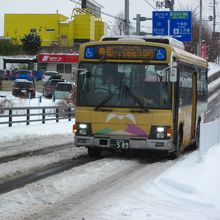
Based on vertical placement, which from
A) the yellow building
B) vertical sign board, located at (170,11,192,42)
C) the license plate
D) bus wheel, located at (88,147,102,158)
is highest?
the yellow building

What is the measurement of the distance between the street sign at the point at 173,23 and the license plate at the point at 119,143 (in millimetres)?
26027

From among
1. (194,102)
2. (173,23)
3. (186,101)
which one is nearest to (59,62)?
(173,23)

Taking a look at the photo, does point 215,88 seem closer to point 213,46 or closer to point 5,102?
point 213,46

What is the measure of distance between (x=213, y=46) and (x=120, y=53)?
81.3m

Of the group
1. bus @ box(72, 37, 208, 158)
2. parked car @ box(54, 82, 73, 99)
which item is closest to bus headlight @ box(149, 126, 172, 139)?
bus @ box(72, 37, 208, 158)

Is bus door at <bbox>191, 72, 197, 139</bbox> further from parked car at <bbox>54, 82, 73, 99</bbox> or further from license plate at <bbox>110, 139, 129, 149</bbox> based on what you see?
parked car at <bbox>54, 82, 73, 99</bbox>

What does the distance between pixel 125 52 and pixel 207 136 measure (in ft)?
9.83

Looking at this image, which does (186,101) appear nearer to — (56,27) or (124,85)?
(124,85)

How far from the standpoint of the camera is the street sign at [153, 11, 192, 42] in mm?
41094

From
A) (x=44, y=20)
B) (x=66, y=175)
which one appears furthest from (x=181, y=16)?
(x=44, y=20)

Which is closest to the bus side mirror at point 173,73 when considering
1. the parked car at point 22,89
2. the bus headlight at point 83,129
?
the bus headlight at point 83,129

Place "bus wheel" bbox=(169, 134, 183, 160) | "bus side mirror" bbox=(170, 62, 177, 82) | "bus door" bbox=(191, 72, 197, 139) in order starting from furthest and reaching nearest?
A: "bus door" bbox=(191, 72, 197, 139), "bus wheel" bbox=(169, 134, 183, 160), "bus side mirror" bbox=(170, 62, 177, 82)

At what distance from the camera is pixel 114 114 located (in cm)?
1563

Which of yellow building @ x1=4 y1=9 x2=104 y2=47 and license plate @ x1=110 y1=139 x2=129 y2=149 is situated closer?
license plate @ x1=110 y1=139 x2=129 y2=149
